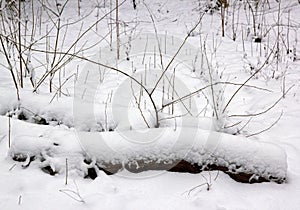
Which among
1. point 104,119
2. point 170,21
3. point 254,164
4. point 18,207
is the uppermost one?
point 170,21

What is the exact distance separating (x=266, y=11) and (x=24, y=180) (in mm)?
4620

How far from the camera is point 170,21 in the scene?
5.18 m

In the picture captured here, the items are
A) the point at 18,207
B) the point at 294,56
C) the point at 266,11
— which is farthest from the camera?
the point at 266,11

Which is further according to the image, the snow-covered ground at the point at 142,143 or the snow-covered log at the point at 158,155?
the snow-covered log at the point at 158,155

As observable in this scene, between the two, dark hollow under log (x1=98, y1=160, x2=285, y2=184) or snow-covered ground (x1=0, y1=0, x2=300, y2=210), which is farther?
dark hollow under log (x1=98, y1=160, x2=285, y2=184)

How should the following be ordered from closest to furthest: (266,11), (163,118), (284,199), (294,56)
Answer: (284,199) < (163,118) < (294,56) < (266,11)

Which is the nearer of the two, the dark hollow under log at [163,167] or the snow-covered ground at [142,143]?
the snow-covered ground at [142,143]

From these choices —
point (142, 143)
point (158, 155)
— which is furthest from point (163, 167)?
point (142, 143)

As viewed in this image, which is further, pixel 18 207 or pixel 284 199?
pixel 284 199

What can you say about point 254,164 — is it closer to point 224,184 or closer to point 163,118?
point 224,184

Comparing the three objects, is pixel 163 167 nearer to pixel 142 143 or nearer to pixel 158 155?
pixel 158 155

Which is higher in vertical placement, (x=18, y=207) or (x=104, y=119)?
(x=104, y=119)

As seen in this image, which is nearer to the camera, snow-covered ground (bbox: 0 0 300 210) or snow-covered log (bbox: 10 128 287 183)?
snow-covered ground (bbox: 0 0 300 210)

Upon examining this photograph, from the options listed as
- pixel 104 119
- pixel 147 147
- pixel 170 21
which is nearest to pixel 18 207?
pixel 147 147
